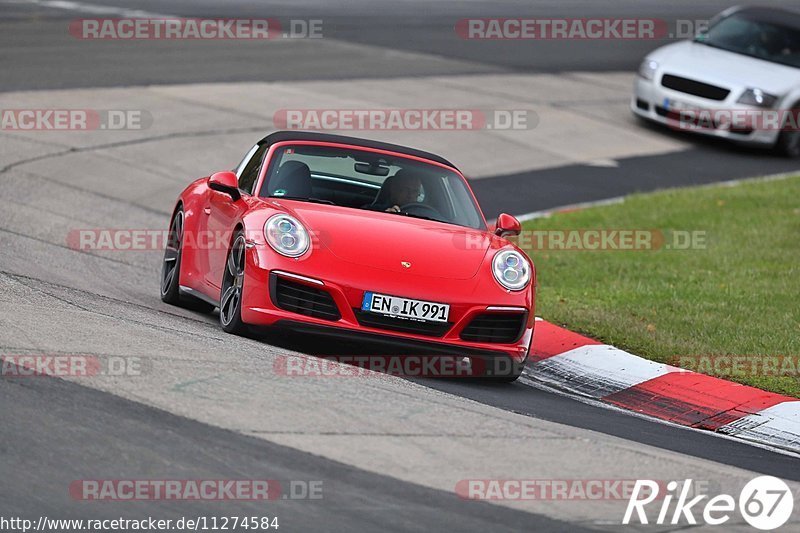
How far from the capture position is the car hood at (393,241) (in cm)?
810

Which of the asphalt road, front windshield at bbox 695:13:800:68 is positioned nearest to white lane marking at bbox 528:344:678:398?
the asphalt road

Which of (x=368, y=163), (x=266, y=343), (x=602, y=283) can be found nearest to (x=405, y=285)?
(x=266, y=343)

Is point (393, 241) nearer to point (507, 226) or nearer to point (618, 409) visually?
point (507, 226)

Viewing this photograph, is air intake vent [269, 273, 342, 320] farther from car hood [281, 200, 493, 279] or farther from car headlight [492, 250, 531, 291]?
car headlight [492, 250, 531, 291]

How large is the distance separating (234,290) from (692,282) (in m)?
4.60

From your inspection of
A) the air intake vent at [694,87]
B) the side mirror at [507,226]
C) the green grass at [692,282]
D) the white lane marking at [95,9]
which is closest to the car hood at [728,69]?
the air intake vent at [694,87]

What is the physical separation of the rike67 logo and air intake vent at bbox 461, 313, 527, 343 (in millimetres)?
2313

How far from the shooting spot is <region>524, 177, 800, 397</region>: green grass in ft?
31.5

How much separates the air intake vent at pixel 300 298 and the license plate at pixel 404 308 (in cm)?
22

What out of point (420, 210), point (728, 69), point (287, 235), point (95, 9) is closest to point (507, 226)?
point (420, 210)

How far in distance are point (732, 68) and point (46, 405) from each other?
15455 mm

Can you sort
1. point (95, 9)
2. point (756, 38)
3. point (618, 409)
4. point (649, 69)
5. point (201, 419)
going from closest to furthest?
point (201, 419), point (618, 409), point (649, 69), point (756, 38), point (95, 9)

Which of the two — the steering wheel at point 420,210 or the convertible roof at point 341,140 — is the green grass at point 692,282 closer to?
the steering wheel at point 420,210

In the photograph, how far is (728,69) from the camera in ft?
64.9
